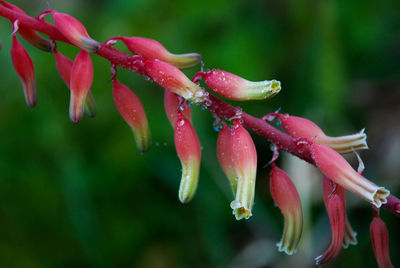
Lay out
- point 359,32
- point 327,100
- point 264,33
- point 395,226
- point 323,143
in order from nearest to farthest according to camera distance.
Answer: point 323,143
point 395,226
point 327,100
point 359,32
point 264,33

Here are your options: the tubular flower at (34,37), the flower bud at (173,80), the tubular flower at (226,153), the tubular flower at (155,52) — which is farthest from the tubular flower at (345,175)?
the tubular flower at (34,37)

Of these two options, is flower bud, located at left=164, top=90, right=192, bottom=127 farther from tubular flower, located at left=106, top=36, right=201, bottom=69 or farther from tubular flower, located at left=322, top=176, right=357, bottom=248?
tubular flower, located at left=322, top=176, right=357, bottom=248

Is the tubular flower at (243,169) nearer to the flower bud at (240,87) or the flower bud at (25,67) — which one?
the flower bud at (240,87)

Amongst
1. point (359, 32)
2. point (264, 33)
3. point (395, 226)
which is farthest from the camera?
point (264, 33)

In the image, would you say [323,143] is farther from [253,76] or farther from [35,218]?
[35,218]

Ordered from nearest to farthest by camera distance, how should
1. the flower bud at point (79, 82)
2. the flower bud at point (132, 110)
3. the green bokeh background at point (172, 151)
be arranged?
the flower bud at point (79, 82) < the flower bud at point (132, 110) < the green bokeh background at point (172, 151)

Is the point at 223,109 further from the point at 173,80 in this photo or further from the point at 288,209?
the point at 288,209

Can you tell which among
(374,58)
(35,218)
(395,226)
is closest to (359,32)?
(374,58)
